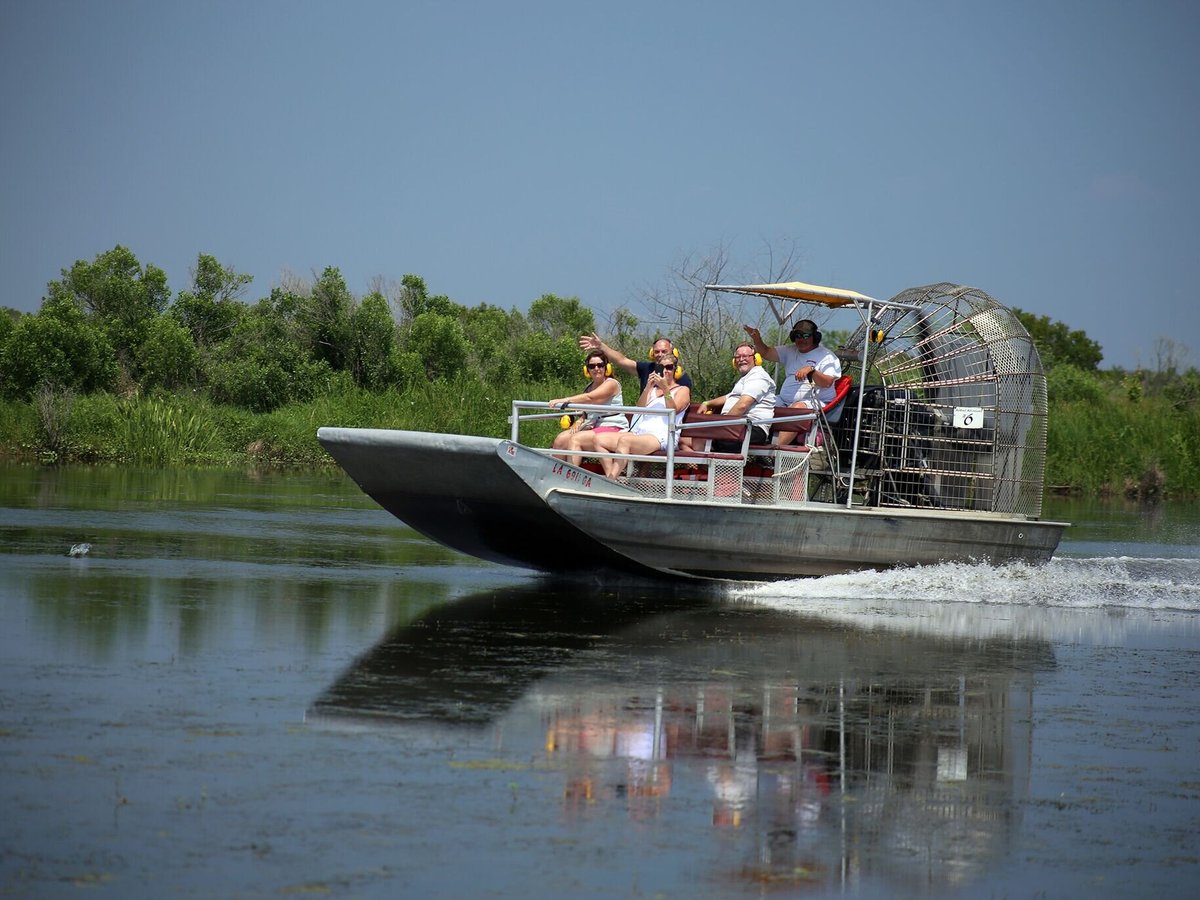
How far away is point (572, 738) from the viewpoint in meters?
7.88

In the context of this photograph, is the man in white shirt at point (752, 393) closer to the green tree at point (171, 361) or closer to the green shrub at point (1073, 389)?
the green shrub at point (1073, 389)

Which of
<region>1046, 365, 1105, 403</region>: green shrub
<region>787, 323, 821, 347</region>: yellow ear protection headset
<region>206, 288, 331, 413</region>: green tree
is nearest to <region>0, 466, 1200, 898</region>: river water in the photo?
<region>787, 323, 821, 347</region>: yellow ear protection headset

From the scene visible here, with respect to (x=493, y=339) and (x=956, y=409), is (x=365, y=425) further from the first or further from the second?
(x=493, y=339)

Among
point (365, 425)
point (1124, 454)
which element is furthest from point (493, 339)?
point (1124, 454)

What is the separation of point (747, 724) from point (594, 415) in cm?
730

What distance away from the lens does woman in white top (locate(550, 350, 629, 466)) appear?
48.4 ft

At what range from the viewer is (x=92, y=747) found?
7.09 m

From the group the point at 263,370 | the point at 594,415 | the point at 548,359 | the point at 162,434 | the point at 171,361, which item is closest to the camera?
the point at 594,415

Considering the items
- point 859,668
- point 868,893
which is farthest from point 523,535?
point 868,893

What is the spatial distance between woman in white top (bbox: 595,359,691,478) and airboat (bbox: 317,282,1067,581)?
0.19m

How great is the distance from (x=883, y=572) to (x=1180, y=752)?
7.03 m

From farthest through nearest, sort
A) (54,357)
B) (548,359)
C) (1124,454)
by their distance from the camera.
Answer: (548,359) → (54,357) → (1124,454)

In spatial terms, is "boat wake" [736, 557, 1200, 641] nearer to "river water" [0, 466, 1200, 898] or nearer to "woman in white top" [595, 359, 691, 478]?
"river water" [0, 466, 1200, 898]

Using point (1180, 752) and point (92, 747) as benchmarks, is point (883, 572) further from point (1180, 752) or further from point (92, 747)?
point (92, 747)
